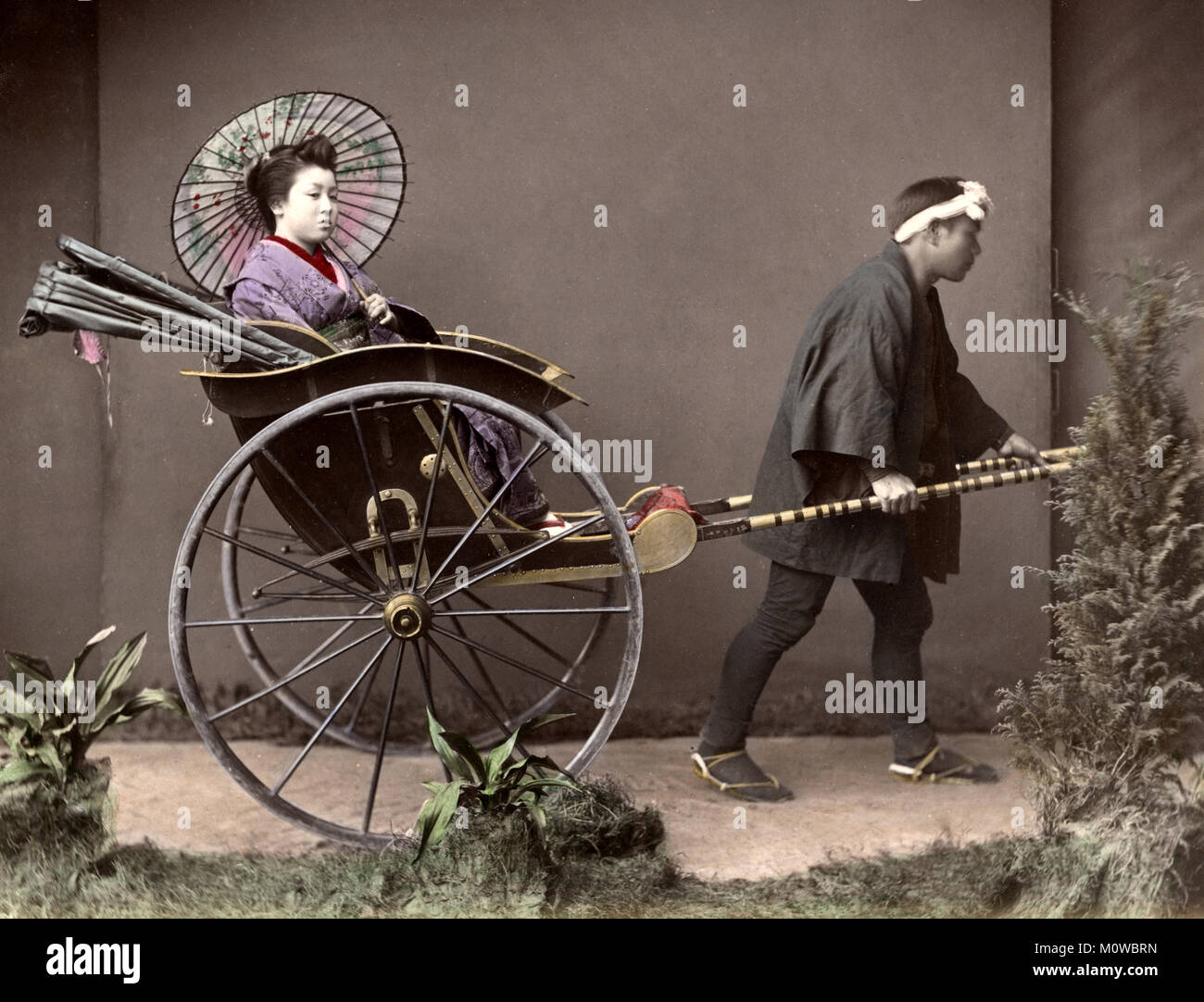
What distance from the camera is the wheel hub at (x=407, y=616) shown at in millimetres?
3463

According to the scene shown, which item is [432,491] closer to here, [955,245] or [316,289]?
[316,289]

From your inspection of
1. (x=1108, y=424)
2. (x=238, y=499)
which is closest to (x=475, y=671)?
(x=238, y=499)

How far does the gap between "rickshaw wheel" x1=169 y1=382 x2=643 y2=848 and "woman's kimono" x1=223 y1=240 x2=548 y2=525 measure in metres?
0.12

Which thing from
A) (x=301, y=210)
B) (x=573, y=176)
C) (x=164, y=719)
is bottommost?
(x=164, y=719)

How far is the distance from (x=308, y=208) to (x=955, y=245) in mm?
2019

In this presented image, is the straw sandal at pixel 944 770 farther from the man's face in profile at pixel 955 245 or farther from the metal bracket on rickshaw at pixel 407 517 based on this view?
the metal bracket on rickshaw at pixel 407 517

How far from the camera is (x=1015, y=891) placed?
349cm

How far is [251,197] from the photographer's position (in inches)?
150

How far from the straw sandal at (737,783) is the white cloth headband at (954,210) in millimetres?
1748

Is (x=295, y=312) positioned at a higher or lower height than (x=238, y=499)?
higher

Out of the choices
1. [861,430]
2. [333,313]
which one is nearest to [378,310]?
[333,313]

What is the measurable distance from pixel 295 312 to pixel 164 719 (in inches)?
68.2

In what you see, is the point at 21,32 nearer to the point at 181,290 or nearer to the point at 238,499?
the point at 181,290

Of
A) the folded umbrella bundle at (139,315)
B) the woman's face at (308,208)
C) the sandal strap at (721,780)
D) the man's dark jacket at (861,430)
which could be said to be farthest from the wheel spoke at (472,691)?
the woman's face at (308,208)
